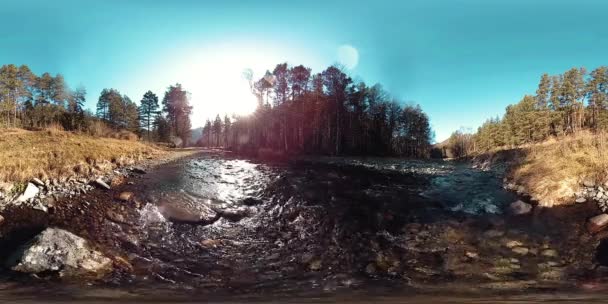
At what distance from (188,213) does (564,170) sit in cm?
1575

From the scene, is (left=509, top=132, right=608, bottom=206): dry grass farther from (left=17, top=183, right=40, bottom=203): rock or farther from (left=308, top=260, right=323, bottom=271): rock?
(left=17, top=183, right=40, bottom=203): rock

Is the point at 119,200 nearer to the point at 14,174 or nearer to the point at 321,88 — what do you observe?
the point at 14,174

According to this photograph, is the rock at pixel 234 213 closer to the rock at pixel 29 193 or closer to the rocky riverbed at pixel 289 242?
the rocky riverbed at pixel 289 242

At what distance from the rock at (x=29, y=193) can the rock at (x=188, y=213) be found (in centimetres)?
424

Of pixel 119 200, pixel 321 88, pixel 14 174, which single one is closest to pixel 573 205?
pixel 119 200

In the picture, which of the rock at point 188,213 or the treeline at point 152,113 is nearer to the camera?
the rock at point 188,213

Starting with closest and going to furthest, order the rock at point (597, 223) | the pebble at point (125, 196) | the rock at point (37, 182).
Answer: the rock at point (597, 223) < the rock at point (37, 182) < the pebble at point (125, 196)

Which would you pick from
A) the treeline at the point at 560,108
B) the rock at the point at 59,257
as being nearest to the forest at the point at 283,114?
the treeline at the point at 560,108

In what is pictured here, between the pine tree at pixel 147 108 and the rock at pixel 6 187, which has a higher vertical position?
the pine tree at pixel 147 108

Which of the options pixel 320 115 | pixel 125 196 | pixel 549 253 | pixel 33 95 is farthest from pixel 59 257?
pixel 33 95

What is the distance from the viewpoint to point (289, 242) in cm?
984

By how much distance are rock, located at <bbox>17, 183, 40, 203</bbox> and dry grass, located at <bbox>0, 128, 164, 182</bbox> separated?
0.71 m

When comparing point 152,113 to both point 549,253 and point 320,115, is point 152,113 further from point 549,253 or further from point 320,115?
point 549,253

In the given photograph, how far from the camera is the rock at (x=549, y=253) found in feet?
28.2
